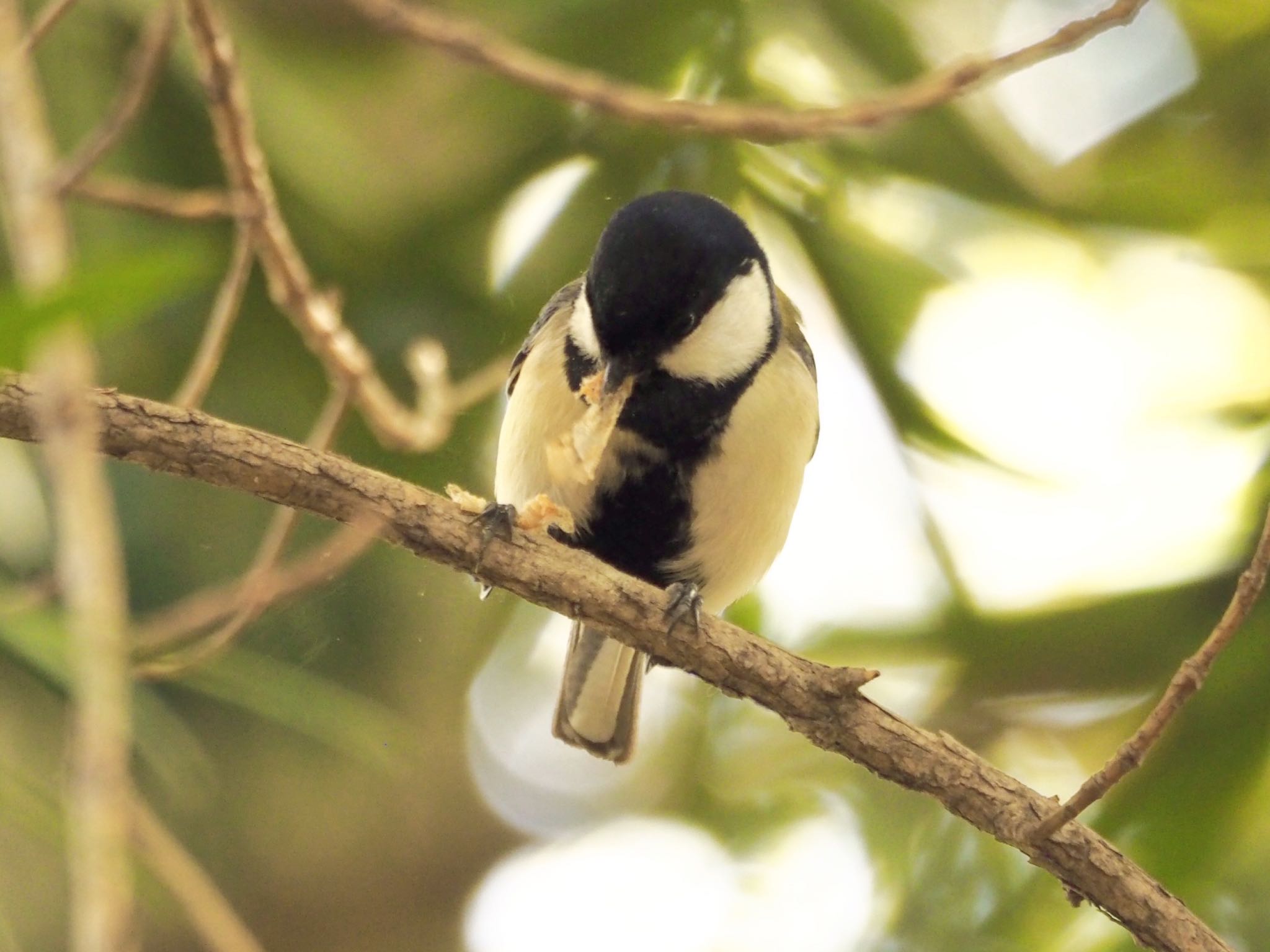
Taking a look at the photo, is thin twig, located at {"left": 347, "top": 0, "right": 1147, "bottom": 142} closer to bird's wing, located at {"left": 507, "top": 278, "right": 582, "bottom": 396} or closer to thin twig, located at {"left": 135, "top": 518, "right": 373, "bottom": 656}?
thin twig, located at {"left": 135, "top": 518, "right": 373, "bottom": 656}

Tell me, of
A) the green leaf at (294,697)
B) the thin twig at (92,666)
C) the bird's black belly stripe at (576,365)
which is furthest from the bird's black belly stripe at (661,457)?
the thin twig at (92,666)

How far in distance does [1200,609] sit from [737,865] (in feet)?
3.11

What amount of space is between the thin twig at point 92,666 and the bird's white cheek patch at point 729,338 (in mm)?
1029

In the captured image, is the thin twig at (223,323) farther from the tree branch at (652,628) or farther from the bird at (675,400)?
the bird at (675,400)

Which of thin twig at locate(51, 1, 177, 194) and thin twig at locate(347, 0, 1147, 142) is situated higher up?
thin twig at locate(51, 1, 177, 194)

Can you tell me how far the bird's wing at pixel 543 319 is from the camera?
6.27 ft

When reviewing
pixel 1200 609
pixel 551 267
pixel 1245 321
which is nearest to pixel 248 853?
pixel 551 267

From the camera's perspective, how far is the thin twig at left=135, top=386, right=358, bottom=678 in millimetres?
1209

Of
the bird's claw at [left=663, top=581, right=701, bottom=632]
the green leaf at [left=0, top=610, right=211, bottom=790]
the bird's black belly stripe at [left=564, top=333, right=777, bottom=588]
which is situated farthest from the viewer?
the bird's black belly stripe at [left=564, top=333, right=777, bottom=588]

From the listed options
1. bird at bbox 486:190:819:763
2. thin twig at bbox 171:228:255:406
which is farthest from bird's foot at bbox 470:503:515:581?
thin twig at bbox 171:228:255:406

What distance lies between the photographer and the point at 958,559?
7.48 ft

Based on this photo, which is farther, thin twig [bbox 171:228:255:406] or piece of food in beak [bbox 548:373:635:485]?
piece of food in beak [bbox 548:373:635:485]

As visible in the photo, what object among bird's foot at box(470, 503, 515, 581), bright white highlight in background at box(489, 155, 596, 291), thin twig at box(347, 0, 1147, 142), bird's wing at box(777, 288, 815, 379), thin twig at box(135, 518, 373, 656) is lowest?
thin twig at box(135, 518, 373, 656)

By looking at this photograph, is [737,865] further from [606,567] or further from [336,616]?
[606,567]
